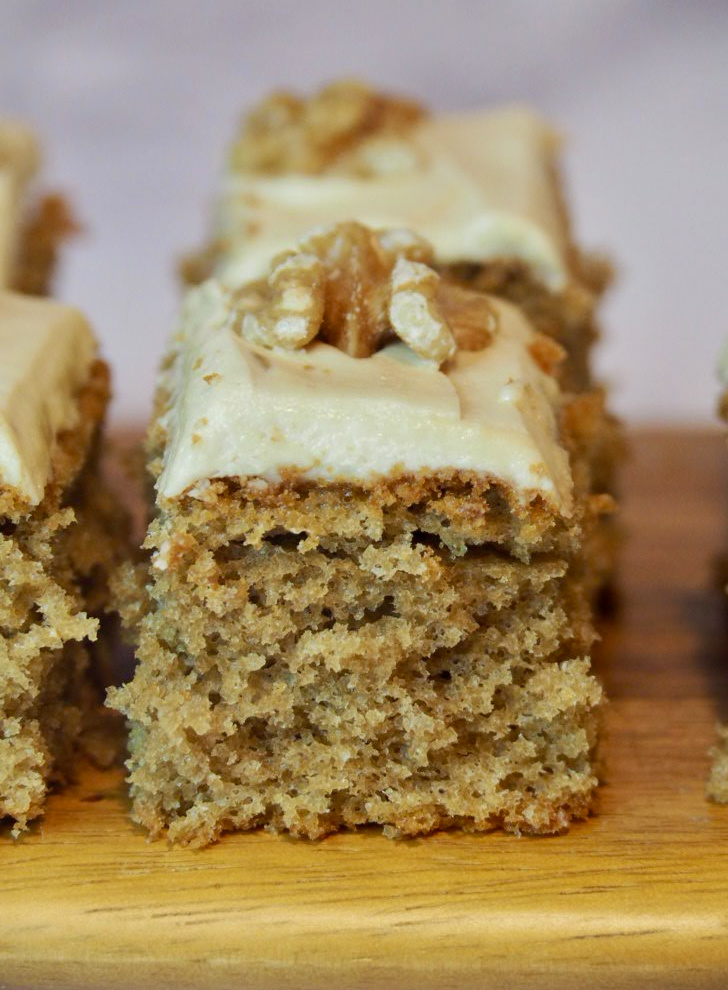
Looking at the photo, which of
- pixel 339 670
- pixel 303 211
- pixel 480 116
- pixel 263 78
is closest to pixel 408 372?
pixel 339 670

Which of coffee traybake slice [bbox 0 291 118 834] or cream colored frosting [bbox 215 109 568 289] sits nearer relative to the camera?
coffee traybake slice [bbox 0 291 118 834]

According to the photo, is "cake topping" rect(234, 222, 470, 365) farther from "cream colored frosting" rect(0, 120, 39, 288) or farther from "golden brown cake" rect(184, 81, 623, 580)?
"cream colored frosting" rect(0, 120, 39, 288)

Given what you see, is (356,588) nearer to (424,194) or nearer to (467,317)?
(467,317)

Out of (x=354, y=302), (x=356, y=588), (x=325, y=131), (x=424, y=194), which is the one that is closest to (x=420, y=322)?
(x=354, y=302)

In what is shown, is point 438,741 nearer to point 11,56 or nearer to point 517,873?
point 517,873

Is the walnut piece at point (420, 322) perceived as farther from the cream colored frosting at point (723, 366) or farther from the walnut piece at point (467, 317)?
the cream colored frosting at point (723, 366)

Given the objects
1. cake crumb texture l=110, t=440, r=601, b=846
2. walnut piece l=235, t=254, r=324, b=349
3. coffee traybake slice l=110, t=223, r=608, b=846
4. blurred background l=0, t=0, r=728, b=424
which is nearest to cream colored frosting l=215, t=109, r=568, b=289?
walnut piece l=235, t=254, r=324, b=349
